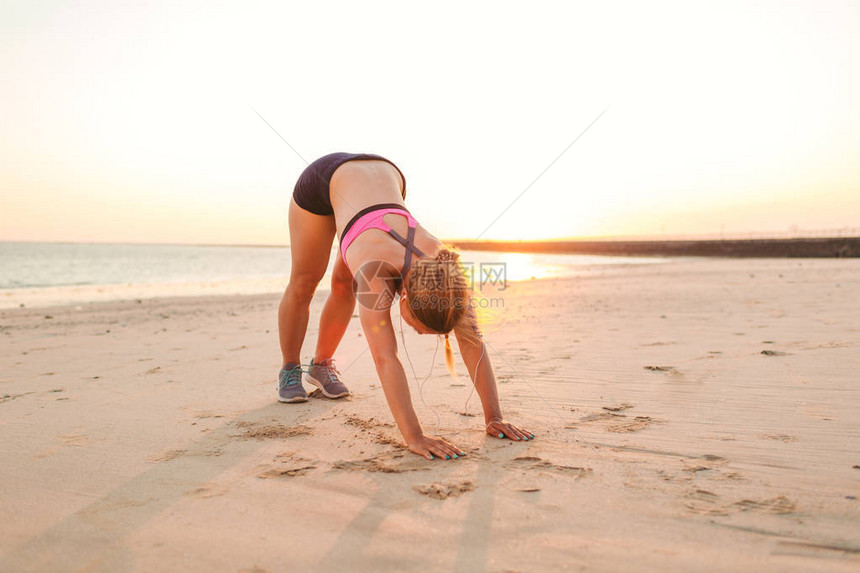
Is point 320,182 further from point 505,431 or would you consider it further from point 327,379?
point 505,431

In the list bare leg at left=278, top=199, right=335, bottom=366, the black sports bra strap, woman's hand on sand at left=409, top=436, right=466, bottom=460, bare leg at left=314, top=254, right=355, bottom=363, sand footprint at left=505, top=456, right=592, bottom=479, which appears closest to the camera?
sand footprint at left=505, top=456, right=592, bottom=479

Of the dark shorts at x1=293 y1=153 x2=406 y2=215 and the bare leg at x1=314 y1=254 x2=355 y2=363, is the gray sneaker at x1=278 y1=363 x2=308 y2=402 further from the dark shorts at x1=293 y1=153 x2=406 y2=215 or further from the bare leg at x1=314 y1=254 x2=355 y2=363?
the dark shorts at x1=293 y1=153 x2=406 y2=215

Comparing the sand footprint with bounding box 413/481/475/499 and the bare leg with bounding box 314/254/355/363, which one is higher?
the bare leg with bounding box 314/254/355/363

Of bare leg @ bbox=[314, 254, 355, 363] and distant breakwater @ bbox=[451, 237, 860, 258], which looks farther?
distant breakwater @ bbox=[451, 237, 860, 258]

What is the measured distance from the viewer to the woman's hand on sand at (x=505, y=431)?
2475 millimetres

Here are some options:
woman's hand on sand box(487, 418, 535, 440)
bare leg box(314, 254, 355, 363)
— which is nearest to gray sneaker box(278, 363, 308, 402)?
bare leg box(314, 254, 355, 363)

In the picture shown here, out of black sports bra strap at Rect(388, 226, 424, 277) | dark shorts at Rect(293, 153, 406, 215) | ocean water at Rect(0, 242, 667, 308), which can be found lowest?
ocean water at Rect(0, 242, 667, 308)

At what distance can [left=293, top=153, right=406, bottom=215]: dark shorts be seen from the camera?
299 centimetres

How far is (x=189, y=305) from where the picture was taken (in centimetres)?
1005

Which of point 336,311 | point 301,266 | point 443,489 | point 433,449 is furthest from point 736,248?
point 443,489

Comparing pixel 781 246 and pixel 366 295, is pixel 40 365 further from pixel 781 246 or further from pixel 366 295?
pixel 781 246

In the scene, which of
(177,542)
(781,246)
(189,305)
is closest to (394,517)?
(177,542)

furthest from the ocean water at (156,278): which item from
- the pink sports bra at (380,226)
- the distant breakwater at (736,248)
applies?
the distant breakwater at (736,248)

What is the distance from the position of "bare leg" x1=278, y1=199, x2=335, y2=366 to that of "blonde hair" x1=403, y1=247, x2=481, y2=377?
1.01m
